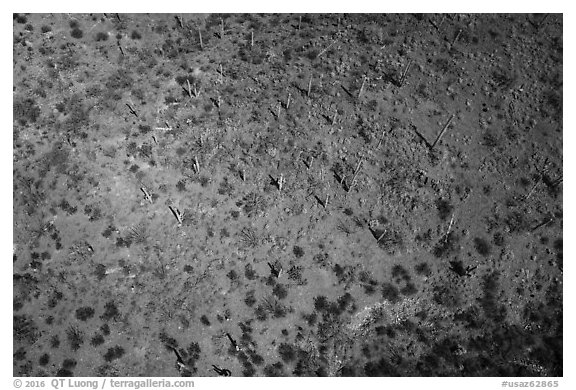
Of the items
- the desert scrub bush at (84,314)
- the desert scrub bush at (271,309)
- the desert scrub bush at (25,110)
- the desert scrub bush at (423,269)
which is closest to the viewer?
the desert scrub bush at (84,314)

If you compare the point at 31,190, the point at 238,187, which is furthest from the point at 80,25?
the point at 238,187

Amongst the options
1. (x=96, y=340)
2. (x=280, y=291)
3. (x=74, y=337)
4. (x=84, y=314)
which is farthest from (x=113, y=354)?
(x=280, y=291)

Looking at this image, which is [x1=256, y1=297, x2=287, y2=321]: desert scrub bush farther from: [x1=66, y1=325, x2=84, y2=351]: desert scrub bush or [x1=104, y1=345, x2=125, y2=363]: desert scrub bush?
[x1=66, y1=325, x2=84, y2=351]: desert scrub bush

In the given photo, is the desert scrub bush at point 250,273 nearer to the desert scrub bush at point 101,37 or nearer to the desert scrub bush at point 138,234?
the desert scrub bush at point 138,234

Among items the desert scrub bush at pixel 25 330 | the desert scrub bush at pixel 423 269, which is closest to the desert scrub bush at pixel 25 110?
the desert scrub bush at pixel 25 330

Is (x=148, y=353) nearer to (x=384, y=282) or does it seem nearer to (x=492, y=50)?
(x=384, y=282)

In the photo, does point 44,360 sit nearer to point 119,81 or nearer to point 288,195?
point 288,195

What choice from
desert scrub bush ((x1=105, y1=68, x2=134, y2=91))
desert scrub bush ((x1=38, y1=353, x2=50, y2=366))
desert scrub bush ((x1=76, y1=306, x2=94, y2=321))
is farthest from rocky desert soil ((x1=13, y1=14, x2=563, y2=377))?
desert scrub bush ((x1=105, y1=68, x2=134, y2=91))

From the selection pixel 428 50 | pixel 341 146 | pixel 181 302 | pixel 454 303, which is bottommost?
pixel 181 302
